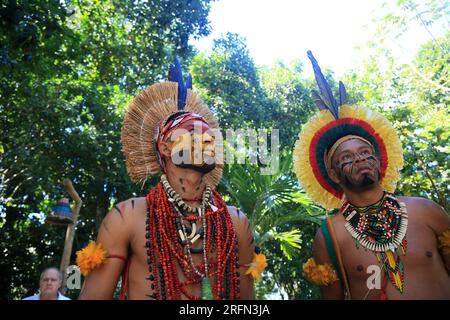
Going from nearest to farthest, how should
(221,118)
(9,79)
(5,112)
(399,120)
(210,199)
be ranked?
(210,199), (9,79), (399,120), (5,112), (221,118)

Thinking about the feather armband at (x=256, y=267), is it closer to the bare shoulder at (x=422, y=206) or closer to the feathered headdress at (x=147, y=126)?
the feathered headdress at (x=147, y=126)

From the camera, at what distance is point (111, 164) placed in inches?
434

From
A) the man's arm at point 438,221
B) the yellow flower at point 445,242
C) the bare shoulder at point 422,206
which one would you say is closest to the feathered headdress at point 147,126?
the bare shoulder at point 422,206

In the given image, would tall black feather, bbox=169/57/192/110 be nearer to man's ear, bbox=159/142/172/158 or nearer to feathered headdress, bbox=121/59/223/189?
feathered headdress, bbox=121/59/223/189

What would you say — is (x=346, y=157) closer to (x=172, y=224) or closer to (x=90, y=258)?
(x=172, y=224)

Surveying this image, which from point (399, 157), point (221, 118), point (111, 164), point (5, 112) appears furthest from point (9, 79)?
point (399, 157)

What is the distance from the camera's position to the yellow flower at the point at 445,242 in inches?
136

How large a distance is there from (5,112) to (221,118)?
209 inches

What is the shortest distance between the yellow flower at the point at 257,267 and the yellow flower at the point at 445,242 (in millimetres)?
1335

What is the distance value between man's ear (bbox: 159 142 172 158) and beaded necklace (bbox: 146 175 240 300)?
7.6 inches

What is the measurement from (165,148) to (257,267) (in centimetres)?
109

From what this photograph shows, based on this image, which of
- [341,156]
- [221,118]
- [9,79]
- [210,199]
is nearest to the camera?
[210,199]

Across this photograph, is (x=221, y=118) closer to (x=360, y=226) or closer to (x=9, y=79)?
(x=9, y=79)

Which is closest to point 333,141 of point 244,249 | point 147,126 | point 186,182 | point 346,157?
point 346,157
